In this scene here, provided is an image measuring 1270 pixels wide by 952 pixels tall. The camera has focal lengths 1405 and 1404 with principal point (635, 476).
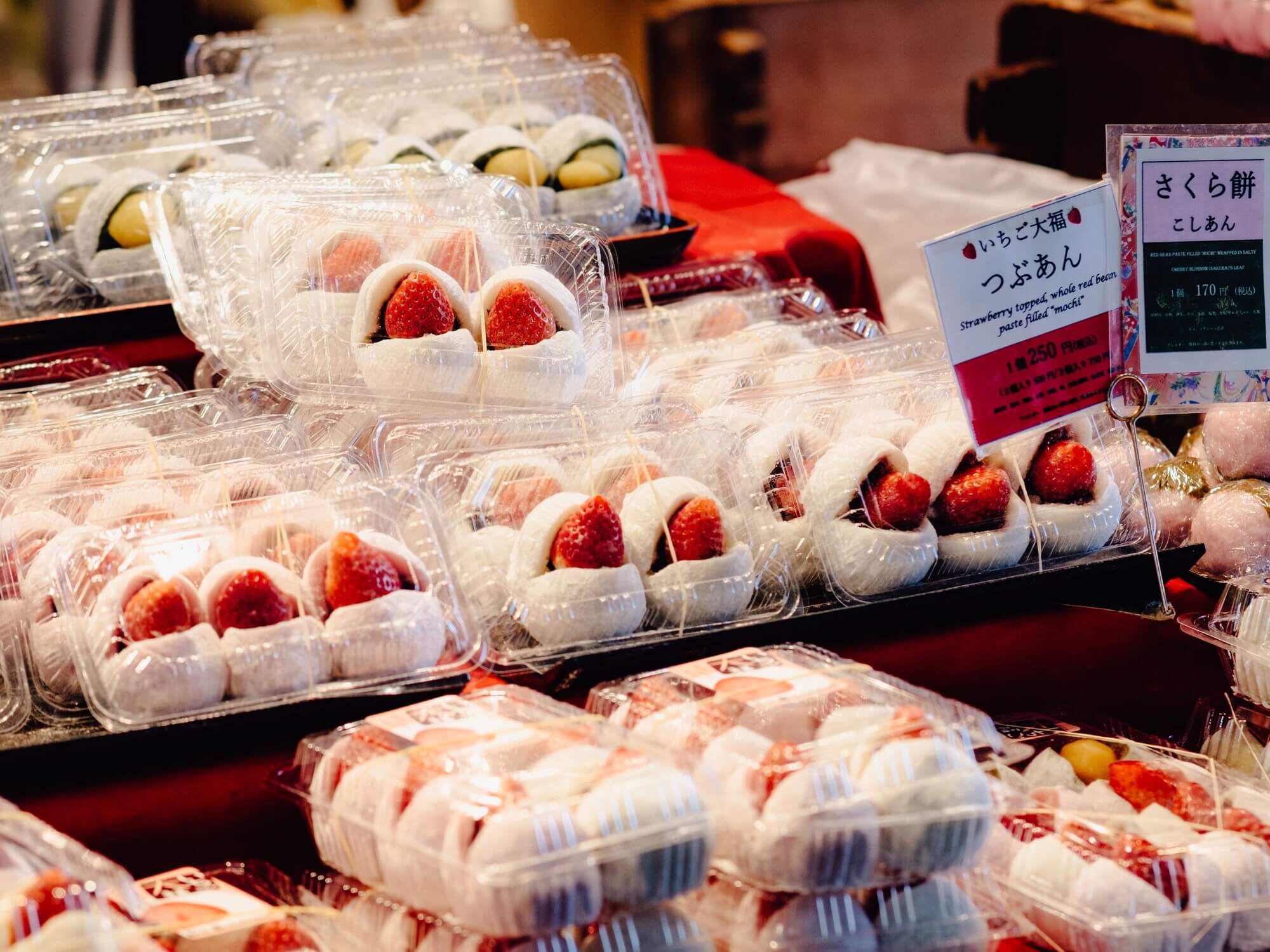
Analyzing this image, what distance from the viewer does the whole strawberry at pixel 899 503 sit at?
1.87 m

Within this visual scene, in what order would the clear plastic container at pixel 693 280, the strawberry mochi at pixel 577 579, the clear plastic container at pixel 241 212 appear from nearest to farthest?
1. the strawberry mochi at pixel 577 579
2. the clear plastic container at pixel 241 212
3. the clear plastic container at pixel 693 280

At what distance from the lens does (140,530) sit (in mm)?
1702

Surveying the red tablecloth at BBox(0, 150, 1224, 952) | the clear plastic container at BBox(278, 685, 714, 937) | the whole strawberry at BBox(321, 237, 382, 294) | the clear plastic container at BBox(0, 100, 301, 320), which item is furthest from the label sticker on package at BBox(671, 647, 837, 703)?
the clear plastic container at BBox(0, 100, 301, 320)

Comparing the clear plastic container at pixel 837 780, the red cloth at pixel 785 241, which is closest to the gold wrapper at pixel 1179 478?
the clear plastic container at pixel 837 780

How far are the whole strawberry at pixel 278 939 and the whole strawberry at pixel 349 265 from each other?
106 centimetres

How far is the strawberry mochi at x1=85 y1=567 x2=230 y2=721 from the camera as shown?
1540 millimetres

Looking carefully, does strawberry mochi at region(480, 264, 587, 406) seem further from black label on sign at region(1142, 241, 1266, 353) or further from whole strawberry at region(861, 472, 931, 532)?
black label on sign at region(1142, 241, 1266, 353)

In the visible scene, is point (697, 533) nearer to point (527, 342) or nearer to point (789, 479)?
point (789, 479)

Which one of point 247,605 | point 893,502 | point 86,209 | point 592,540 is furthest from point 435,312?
point 86,209

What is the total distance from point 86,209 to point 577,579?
162 centimetres

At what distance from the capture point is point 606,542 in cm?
174

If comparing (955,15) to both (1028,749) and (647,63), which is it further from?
(1028,749)

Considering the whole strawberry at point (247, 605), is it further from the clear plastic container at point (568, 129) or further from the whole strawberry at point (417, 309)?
the clear plastic container at point (568, 129)

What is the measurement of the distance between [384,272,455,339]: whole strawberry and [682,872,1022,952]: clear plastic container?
0.96m
